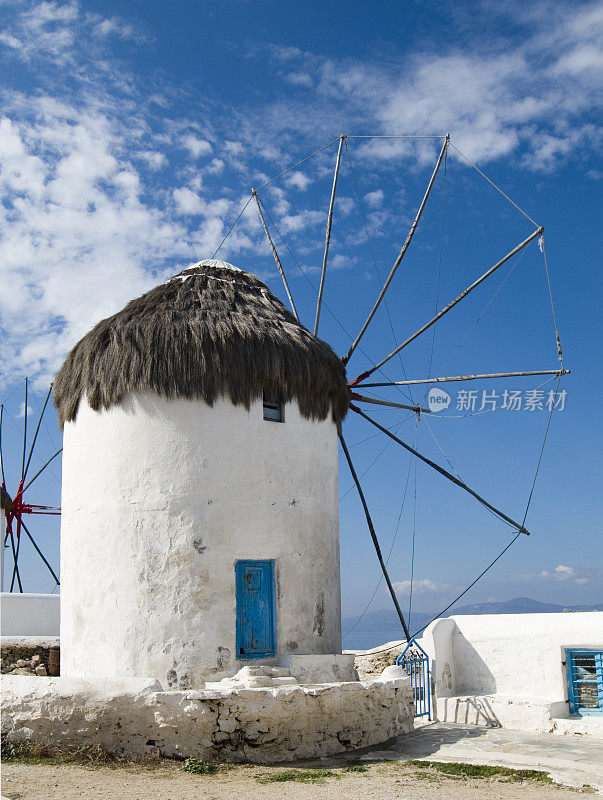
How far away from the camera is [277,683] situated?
989 cm

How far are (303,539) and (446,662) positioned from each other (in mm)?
3310

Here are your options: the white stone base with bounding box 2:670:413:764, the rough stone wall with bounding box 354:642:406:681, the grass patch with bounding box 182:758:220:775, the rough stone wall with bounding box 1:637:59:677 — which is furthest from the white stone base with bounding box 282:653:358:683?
the rough stone wall with bounding box 1:637:59:677

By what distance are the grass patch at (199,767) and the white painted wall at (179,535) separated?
192 centimetres

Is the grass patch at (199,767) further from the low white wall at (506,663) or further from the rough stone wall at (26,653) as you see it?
the rough stone wall at (26,653)

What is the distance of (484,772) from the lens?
850 centimetres

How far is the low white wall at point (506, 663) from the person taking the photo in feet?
37.8

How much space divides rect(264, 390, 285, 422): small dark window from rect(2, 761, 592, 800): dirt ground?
4933 millimetres

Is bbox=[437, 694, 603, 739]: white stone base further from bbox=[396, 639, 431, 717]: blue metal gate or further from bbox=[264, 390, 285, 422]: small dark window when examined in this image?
bbox=[264, 390, 285, 422]: small dark window

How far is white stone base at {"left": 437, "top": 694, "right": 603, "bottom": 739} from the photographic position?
10945 millimetres

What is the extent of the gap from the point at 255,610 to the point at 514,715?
4069mm

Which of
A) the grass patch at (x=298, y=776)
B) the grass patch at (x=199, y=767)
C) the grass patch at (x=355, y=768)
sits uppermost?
the grass patch at (x=199, y=767)

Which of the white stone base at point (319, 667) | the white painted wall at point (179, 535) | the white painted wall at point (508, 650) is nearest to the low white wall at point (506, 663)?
the white painted wall at point (508, 650)

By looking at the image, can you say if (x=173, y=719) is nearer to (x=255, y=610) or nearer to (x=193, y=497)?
(x=255, y=610)

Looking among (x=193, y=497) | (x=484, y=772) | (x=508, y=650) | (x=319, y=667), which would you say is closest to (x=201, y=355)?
(x=193, y=497)
